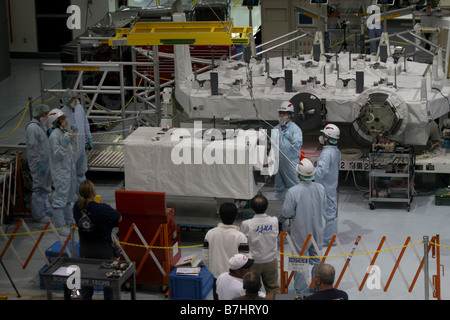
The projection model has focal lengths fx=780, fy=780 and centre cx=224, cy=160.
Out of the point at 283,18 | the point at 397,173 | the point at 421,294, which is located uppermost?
the point at 283,18

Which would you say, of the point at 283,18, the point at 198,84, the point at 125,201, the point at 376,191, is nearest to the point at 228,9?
the point at 283,18

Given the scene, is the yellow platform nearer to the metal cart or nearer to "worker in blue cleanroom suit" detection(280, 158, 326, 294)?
"worker in blue cleanroom suit" detection(280, 158, 326, 294)

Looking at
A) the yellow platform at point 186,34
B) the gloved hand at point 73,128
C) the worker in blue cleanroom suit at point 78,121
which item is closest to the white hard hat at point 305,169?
Result: the yellow platform at point 186,34

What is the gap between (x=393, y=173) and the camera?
12078mm

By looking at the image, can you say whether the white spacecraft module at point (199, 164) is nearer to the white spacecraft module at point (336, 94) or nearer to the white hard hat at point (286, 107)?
the white hard hat at point (286, 107)

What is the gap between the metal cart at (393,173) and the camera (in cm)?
1208

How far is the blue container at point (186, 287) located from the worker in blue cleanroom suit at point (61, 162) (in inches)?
97.0

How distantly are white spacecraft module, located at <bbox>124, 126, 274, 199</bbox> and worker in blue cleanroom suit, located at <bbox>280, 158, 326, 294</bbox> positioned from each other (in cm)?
143

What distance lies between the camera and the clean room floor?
964 cm

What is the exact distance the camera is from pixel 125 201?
9602 millimetres

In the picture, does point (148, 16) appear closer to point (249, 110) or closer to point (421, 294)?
point (249, 110)

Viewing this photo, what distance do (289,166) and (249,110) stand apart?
66.5 inches

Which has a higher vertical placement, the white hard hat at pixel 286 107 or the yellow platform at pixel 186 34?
the yellow platform at pixel 186 34

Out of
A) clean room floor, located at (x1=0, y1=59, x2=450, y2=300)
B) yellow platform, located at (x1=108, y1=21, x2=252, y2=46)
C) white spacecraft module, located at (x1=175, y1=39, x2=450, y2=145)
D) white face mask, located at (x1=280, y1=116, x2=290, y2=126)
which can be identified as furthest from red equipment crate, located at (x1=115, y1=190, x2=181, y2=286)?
white spacecraft module, located at (x1=175, y1=39, x2=450, y2=145)
